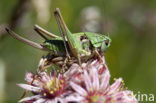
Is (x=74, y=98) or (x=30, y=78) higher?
(x=30, y=78)

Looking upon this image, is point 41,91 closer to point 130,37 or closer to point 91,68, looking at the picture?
point 91,68

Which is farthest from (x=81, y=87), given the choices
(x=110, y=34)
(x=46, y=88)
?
(x=110, y=34)

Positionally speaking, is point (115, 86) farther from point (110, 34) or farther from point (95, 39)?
point (110, 34)

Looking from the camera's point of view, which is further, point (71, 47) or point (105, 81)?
point (71, 47)

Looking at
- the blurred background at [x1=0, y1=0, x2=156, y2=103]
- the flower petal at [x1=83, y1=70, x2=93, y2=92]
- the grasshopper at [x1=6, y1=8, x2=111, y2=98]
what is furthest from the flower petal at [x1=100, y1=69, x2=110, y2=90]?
the blurred background at [x1=0, y1=0, x2=156, y2=103]

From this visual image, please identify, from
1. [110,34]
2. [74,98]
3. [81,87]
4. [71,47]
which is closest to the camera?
[74,98]

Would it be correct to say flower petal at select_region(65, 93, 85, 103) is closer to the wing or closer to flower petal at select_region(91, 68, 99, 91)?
flower petal at select_region(91, 68, 99, 91)

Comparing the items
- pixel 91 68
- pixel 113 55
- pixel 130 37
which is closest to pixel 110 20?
pixel 130 37

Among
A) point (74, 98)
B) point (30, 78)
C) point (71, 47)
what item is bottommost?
point (74, 98)

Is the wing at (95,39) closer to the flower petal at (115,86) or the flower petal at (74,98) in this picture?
the flower petal at (115,86)
